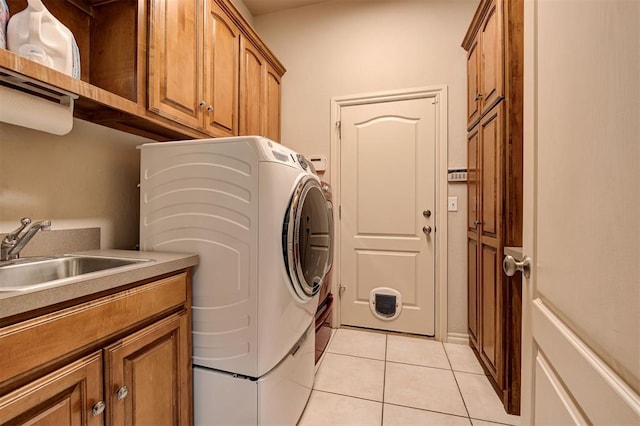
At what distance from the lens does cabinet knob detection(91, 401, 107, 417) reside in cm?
74

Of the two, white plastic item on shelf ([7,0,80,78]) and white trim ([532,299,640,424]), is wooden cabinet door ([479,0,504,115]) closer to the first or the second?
A: white trim ([532,299,640,424])

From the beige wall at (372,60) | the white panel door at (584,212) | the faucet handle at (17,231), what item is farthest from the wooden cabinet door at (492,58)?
the faucet handle at (17,231)

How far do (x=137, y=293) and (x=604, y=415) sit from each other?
3.64 feet

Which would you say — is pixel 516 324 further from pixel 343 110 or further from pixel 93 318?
pixel 343 110

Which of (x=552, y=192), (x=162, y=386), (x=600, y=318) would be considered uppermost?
(x=552, y=192)

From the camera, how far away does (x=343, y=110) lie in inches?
98.8

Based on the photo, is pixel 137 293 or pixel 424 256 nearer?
pixel 137 293

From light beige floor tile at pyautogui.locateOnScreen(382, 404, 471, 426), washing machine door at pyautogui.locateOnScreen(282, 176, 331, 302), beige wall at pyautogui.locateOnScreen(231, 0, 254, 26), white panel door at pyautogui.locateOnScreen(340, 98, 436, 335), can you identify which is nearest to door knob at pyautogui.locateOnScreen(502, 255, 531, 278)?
washing machine door at pyautogui.locateOnScreen(282, 176, 331, 302)

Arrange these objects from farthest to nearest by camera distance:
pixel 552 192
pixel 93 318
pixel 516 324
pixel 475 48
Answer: pixel 475 48 → pixel 516 324 → pixel 93 318 → pixel 552 192

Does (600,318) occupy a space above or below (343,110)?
below

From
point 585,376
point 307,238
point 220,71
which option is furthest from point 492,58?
point 585,376

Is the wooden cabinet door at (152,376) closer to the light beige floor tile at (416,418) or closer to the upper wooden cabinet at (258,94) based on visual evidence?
the light beige floor tile at (416,418)

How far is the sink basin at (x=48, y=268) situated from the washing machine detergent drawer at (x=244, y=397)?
1.85 ft

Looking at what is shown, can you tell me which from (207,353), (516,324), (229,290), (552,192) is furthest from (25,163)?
(516,324)
